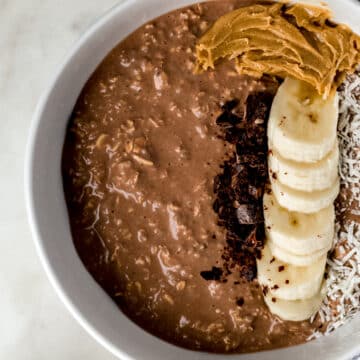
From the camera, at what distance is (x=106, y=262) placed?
240cm

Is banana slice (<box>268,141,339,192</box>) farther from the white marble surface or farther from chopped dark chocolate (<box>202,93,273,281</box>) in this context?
the white marble surface

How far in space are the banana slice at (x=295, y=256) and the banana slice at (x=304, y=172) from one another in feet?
0.83

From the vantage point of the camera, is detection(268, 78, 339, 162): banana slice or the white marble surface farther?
the white marble surface

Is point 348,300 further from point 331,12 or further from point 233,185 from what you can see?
point 331,12

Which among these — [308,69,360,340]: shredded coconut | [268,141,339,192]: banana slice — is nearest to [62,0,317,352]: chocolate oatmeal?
[268,141,339,192]: banana slice

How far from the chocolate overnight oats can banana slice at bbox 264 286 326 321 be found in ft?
0.16

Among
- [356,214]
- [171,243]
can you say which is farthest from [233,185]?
[356,214]

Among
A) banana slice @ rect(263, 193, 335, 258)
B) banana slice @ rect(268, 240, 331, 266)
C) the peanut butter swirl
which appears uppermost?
the peanut butter swirl

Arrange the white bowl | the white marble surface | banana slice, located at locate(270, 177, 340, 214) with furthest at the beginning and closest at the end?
the white marble surface → banana slice, located at locate(270, 177, 340, 214) → the white bowl

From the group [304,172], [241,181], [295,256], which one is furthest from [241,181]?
[295,256]

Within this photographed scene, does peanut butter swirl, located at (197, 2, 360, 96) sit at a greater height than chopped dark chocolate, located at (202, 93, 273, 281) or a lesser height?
greater

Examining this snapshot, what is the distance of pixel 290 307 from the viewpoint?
2.41 m

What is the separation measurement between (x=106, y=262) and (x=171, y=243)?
0.89 ft

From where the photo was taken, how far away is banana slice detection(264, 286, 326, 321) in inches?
94.9
